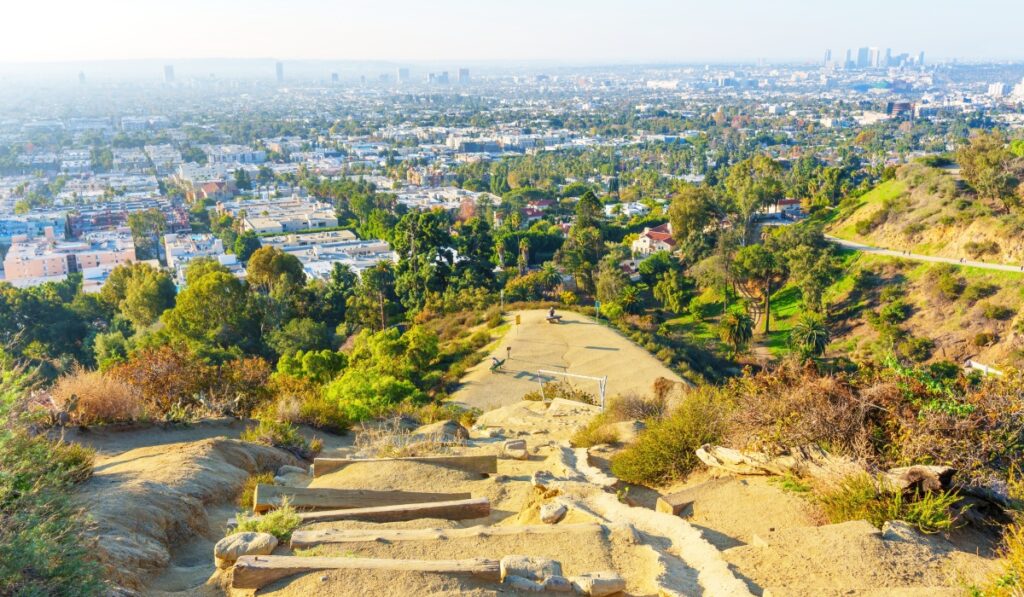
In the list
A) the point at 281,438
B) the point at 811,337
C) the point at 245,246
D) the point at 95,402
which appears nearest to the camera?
the point at 281,438

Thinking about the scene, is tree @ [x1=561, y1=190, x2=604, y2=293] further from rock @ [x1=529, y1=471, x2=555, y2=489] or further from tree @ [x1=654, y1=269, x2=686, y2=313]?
rock @ [x1=529, y1=471, x2=555, y2=489]

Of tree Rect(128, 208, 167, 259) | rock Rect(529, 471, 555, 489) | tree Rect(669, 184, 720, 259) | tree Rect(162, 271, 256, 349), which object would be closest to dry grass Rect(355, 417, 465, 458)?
rock Rect(529, 471, 555, 489)

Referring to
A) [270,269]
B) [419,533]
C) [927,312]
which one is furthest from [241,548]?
[927,312]

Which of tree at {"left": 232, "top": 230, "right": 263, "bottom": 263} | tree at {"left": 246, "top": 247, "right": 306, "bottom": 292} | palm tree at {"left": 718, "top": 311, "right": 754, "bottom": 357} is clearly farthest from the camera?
tree at {"left": 232, "top": 230, "right": 263, "bottom": 263}

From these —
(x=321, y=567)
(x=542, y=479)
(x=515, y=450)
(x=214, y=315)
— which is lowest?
(x=214, y=315)

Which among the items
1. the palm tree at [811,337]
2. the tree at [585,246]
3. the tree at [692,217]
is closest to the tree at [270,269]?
the tree at [585,246]

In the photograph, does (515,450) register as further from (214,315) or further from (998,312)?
(998,312)

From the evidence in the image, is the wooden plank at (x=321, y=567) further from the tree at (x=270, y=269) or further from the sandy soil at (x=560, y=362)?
the tree at (x=270, y=269)
